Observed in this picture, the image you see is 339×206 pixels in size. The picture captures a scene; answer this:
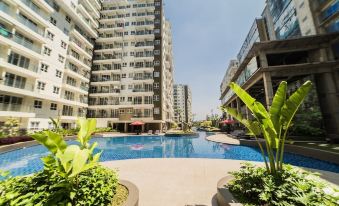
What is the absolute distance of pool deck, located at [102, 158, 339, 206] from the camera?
5.05m

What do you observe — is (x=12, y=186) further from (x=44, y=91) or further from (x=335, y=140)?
(x=44, y=91)

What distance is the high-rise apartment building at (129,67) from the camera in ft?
140

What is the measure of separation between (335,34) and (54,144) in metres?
28.1

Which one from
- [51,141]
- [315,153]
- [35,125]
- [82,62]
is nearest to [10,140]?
[35,125]

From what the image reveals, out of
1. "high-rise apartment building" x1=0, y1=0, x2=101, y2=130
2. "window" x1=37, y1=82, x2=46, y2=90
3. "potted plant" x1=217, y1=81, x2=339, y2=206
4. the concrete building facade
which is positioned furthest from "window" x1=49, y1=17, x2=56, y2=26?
"potted plant" x1=217, y1=81, x2=339, y2=206

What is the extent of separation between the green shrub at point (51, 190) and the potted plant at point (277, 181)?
3.00 meters

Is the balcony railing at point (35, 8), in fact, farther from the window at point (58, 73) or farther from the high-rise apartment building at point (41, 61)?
the window at point (58, 73)

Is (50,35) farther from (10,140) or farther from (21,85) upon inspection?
(10,140)

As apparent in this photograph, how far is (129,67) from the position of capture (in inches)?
1795

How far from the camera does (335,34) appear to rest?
18328 mm

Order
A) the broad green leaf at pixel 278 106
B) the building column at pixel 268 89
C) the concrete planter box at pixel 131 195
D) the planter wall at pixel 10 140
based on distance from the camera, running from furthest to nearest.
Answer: the building column at pixel 268 89, the planter wall at pixel 10 140, the broad green leaf at pixel 278 106, the concrete planter box at pixel 131 195

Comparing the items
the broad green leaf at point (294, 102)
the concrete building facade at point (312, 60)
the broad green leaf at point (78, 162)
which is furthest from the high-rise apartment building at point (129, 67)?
the broad green leaf at point (78, 162)

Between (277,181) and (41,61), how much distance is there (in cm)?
3606

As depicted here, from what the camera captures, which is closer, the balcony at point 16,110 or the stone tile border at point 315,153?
the stone tile border at point 315,153
